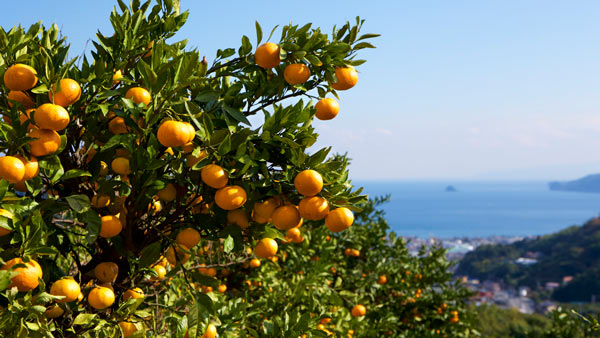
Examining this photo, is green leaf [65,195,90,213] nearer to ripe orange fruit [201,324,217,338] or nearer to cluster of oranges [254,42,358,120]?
ripe orange fruit [201,324,217,338]

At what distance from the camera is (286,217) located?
5.75ft

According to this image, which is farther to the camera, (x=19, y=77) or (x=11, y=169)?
(x=19, y=77)

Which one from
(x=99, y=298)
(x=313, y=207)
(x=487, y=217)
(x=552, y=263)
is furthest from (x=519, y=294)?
(x=487, y=217)

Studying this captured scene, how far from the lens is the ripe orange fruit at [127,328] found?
6.61 feet

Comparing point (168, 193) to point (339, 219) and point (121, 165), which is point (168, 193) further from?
point (339, 219)

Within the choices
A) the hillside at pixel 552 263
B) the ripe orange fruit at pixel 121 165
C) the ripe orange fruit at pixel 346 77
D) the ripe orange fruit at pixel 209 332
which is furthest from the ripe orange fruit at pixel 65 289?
the hillside at pixel 552 263

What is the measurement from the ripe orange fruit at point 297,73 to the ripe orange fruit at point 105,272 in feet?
4.09

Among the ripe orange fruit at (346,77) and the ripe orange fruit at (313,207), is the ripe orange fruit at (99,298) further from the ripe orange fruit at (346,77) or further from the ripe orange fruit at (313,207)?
the ripe orange fruit at (346,77)

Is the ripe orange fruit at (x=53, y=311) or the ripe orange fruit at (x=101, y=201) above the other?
the ripe orange fruit at (x=101, y=201)

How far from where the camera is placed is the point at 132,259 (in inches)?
83.1

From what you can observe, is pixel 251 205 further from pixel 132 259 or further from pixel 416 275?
pixel 416 275

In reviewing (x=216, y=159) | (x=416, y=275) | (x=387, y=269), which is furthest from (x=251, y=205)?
(x=416, y=275)

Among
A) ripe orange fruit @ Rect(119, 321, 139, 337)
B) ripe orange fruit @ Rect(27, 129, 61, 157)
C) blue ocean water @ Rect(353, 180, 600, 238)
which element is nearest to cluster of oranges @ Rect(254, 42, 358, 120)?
ripe orange fruit @ Rect(27, 129, 61, 157)

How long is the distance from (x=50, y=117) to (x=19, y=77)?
0.90 feet
